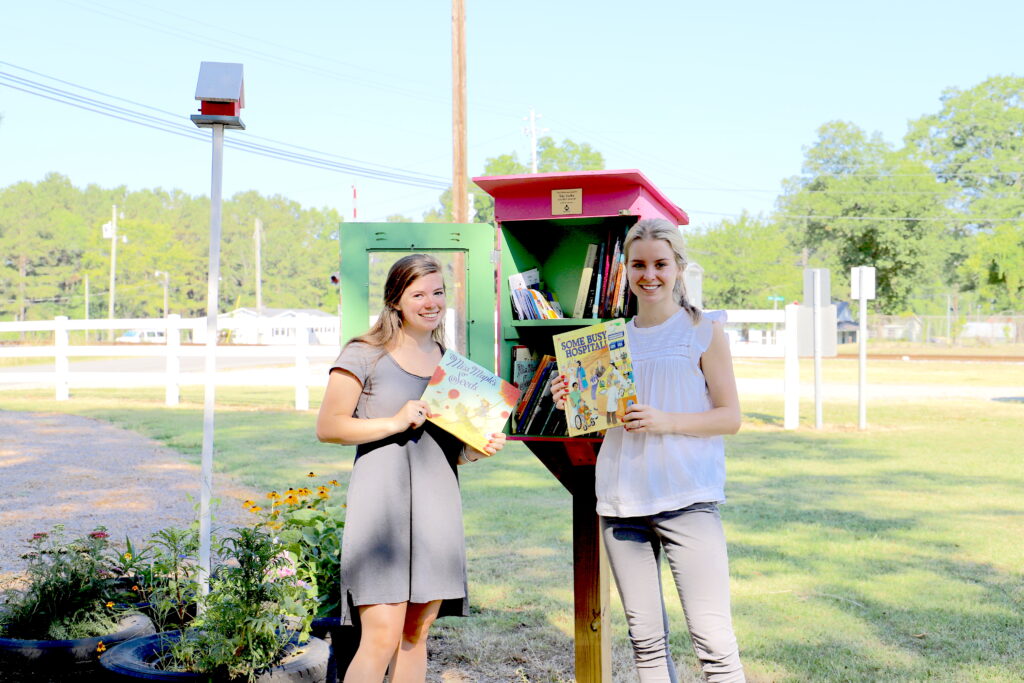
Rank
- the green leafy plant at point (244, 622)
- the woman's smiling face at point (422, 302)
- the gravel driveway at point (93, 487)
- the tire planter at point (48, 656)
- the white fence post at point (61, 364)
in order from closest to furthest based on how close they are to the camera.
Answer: the woman's smiling face at point (422, 302) → the green leafy plant at point (244, 622) → the tire planter at point (48, 656) → the gravel driveway at point (93, 487) → the white fence post at point (61, 364)

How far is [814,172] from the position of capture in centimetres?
6638

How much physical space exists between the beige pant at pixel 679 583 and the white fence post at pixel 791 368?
425 inches

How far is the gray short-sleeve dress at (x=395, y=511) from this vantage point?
9.43 ft

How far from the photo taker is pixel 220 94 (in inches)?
156

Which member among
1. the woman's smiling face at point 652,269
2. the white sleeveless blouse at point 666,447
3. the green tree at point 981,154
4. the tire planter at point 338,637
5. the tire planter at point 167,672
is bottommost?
the tire planter at point 338,637

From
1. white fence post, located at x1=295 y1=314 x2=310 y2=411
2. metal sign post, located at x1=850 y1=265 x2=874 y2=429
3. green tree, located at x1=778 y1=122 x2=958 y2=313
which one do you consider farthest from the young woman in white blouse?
green tree, located at x1=778 y1=122 x2=958 y2=313

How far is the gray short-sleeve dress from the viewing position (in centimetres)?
288

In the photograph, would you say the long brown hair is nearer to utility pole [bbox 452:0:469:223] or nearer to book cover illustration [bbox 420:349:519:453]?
book cover illustration [bbox 420:349:519:453]

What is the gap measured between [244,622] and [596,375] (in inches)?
57.8

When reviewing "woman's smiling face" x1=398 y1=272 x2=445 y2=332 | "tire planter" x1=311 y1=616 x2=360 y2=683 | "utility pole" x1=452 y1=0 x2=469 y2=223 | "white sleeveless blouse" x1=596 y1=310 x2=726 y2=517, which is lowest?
"tire planter" x1=311 y1=616 x2=360 y2=683

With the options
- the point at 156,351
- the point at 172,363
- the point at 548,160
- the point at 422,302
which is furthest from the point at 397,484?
the point at 548,160

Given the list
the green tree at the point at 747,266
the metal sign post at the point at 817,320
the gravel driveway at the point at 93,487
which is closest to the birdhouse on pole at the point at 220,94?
the gravel driveway at the point at 93,487

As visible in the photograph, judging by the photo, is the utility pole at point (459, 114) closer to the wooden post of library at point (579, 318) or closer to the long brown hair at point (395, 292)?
the wooden post of library at point (579, 318)

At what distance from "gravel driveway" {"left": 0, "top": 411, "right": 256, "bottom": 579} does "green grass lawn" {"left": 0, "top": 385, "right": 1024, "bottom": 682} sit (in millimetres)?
593
